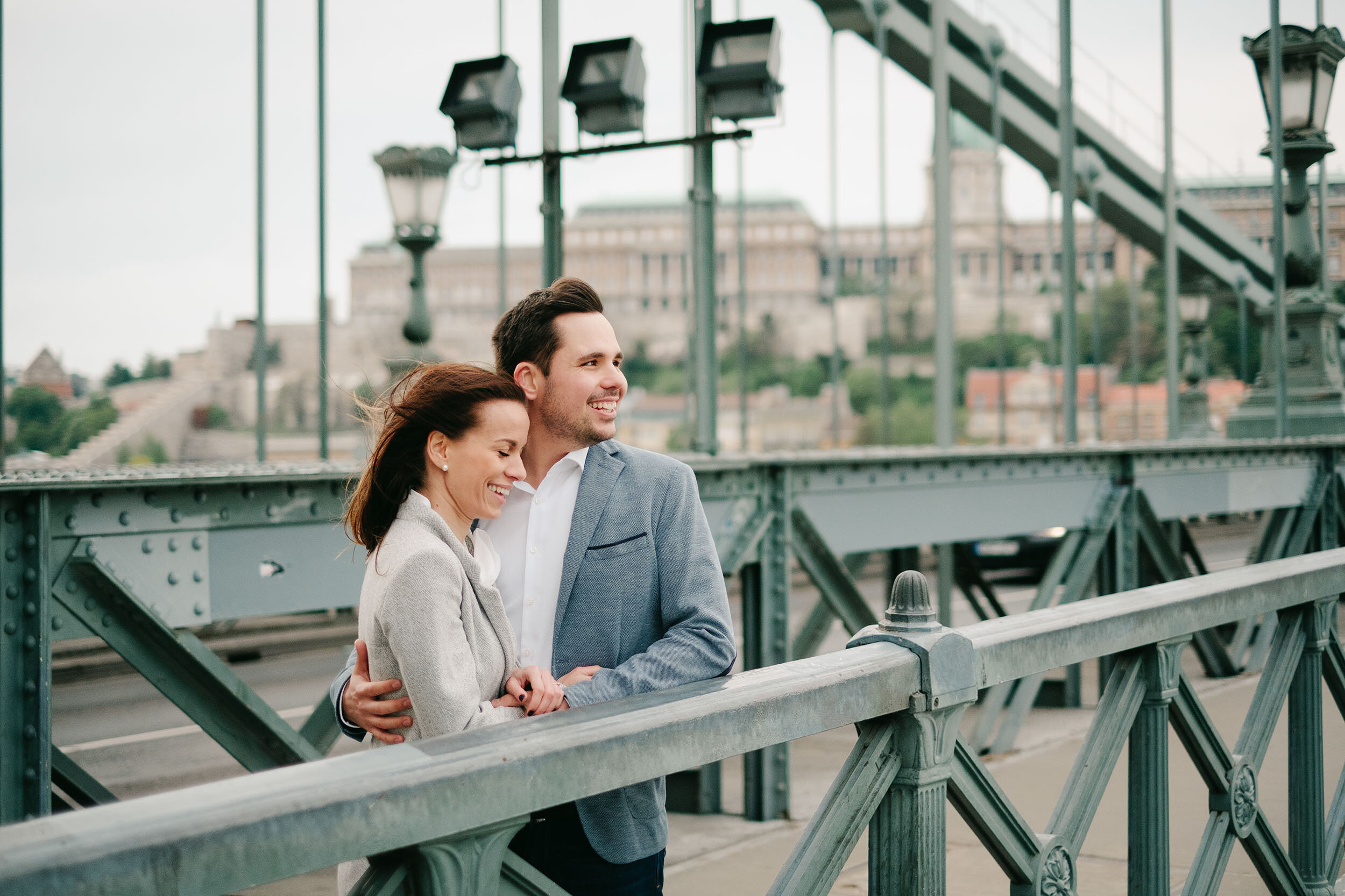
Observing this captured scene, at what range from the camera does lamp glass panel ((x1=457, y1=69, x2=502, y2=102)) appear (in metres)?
6.74

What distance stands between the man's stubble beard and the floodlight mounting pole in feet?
14.3

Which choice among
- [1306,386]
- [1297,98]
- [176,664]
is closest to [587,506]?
[176,664]

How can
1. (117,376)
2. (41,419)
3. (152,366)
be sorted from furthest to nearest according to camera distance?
(152,366) → (117,376) → (41,419)

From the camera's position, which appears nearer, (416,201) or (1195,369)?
(416,201)

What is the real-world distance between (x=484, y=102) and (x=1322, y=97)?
8626 millimetres

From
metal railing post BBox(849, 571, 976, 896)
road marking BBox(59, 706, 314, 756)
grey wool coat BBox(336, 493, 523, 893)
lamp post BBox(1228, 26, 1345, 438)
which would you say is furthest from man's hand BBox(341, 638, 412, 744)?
lamp post BBox(1228, 26, 1345, 438)

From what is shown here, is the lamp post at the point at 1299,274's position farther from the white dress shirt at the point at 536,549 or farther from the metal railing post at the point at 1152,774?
the white dress shirt at the point at 536,549

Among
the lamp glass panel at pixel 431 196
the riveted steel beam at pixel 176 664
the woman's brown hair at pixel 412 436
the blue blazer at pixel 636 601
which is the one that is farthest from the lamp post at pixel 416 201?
the woman's brown hair at pixel 412 436

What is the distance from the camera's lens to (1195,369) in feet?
76.4

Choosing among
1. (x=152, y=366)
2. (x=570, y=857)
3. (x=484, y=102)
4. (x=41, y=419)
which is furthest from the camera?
(x=152, y=366)

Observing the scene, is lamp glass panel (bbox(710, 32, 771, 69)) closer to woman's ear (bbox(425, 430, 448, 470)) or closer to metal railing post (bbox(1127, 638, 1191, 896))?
metal railing post (bbox(1127, 638, 1191, 896))

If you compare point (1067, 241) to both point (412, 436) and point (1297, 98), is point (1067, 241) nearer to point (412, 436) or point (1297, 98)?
point (1297, 98)

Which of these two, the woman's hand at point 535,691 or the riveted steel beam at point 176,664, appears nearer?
the woman's hand at point 535,691

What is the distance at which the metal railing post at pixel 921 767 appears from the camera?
5.36 ft
